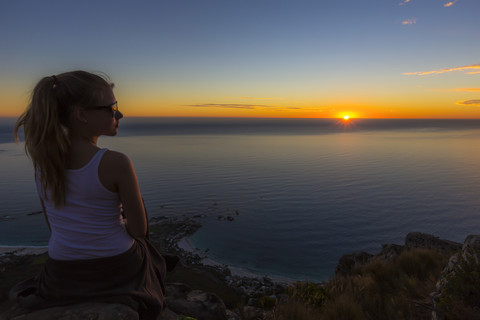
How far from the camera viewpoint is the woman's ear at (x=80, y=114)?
2.50 metres

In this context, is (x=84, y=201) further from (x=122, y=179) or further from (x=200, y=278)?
(x=200, y=278)

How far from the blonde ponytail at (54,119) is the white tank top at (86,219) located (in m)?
0.11

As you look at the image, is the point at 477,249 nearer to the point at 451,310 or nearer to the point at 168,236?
the point at 451,310

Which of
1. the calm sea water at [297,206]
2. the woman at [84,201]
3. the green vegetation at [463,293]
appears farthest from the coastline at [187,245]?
the woman at [84,201]

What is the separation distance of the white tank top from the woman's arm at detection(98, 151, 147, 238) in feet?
0.18

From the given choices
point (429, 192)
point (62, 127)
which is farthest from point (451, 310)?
point (429, 192)

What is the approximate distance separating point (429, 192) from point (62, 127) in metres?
40.3

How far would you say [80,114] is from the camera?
99.3 inches

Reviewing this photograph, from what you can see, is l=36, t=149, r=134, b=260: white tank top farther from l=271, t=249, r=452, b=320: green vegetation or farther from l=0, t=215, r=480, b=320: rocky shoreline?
l=271, t=249, r=452, b=320: green vegetation

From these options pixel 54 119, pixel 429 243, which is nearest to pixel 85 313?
pixel 54 119

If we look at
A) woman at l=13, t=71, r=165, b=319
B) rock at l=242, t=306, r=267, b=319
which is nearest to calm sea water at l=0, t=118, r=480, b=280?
rock at l=242, t=306, r=267, b=319

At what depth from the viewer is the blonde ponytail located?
2354mm

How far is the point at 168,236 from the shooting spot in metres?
23.3

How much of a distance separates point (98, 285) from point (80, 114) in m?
1.71
